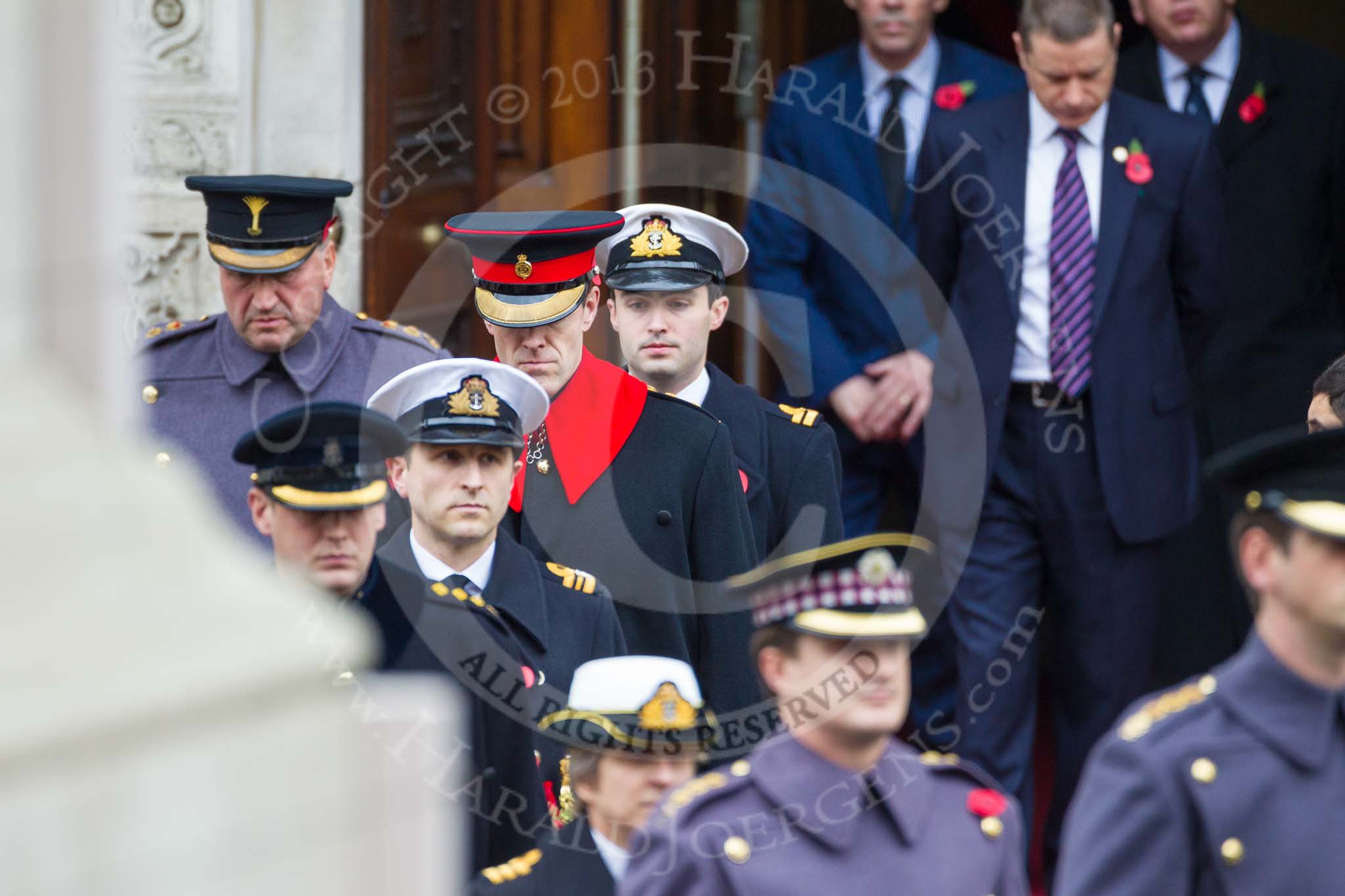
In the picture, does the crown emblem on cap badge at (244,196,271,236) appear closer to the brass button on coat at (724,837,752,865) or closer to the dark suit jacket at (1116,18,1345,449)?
the brass button on coat at (724,837,752,865)

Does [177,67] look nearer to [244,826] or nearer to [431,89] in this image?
[431,89]

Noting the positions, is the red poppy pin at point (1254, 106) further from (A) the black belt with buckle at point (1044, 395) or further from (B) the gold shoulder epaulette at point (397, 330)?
(B) the gold shoulder epaulette at point (397, 330)

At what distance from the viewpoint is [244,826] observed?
2107 mm

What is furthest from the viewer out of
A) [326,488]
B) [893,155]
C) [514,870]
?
[893,155]

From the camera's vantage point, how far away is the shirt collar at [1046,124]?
554cm

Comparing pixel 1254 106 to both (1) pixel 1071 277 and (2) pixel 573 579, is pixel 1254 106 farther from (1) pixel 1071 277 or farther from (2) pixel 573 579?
(2) pixel 573 579

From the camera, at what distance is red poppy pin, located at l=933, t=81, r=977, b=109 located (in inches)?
236

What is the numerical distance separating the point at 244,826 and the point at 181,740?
104mm

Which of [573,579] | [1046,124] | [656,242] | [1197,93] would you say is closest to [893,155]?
[1046,124]

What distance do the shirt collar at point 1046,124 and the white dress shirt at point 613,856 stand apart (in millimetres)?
2516

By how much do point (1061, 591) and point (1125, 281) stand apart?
717 millimetres

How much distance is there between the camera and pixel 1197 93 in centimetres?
615

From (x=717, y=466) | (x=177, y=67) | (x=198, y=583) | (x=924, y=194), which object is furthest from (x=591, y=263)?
(x=198, y=583)

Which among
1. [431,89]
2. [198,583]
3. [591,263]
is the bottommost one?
[198,583]
